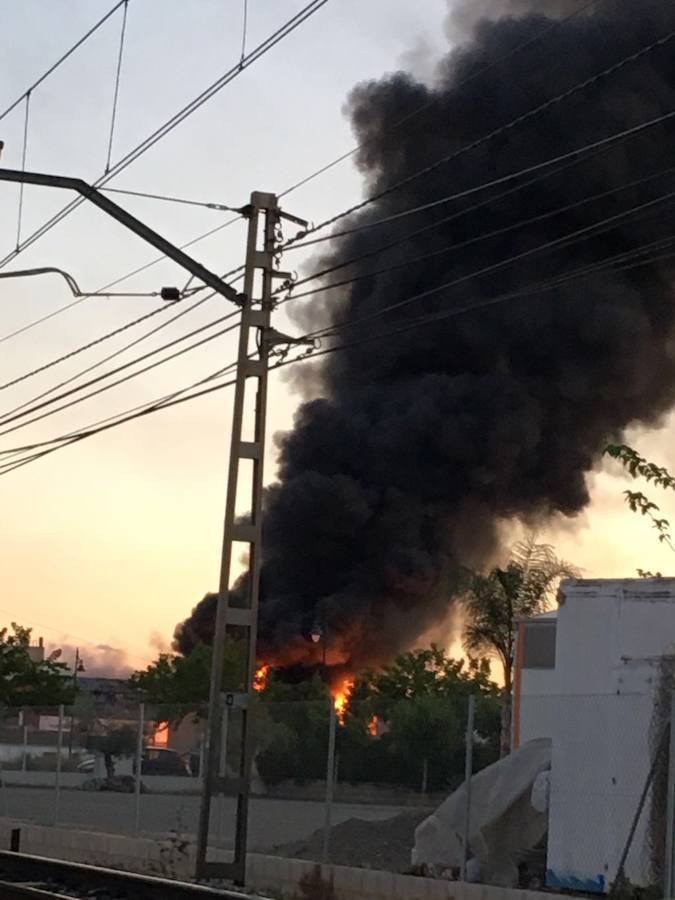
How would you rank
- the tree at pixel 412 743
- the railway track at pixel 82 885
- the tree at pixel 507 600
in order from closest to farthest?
the railway track at pixel 82 885
the tree at pixel 412 743
the tree at pixel 507 600

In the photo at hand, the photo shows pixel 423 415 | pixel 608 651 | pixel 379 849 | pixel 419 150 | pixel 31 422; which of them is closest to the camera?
pixel 608 651

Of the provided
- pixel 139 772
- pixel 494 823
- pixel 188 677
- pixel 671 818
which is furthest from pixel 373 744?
pixel 188 677

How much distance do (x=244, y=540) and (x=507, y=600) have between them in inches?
1059

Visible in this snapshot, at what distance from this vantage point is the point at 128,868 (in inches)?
848

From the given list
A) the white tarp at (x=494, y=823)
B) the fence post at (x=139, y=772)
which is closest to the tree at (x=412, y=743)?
the fence post at (x=139, y=772)

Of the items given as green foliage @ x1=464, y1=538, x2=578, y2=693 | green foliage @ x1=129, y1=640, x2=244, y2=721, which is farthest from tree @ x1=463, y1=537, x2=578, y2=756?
green foliage @ x1=129, y1=640, x2=244, y2=721

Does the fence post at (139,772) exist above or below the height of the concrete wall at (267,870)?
above

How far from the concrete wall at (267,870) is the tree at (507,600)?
20.7 m

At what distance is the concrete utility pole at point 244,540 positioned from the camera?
58.4 ft

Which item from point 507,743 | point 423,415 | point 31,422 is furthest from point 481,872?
point 423,415

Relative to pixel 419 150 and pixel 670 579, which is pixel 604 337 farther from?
pixel 670 579

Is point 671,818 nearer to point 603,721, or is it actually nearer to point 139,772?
point 603,721

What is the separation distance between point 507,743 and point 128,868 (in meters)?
13.0

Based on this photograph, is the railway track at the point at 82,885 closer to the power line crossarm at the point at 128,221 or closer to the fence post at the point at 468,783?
the fence post at the point at 468,783
